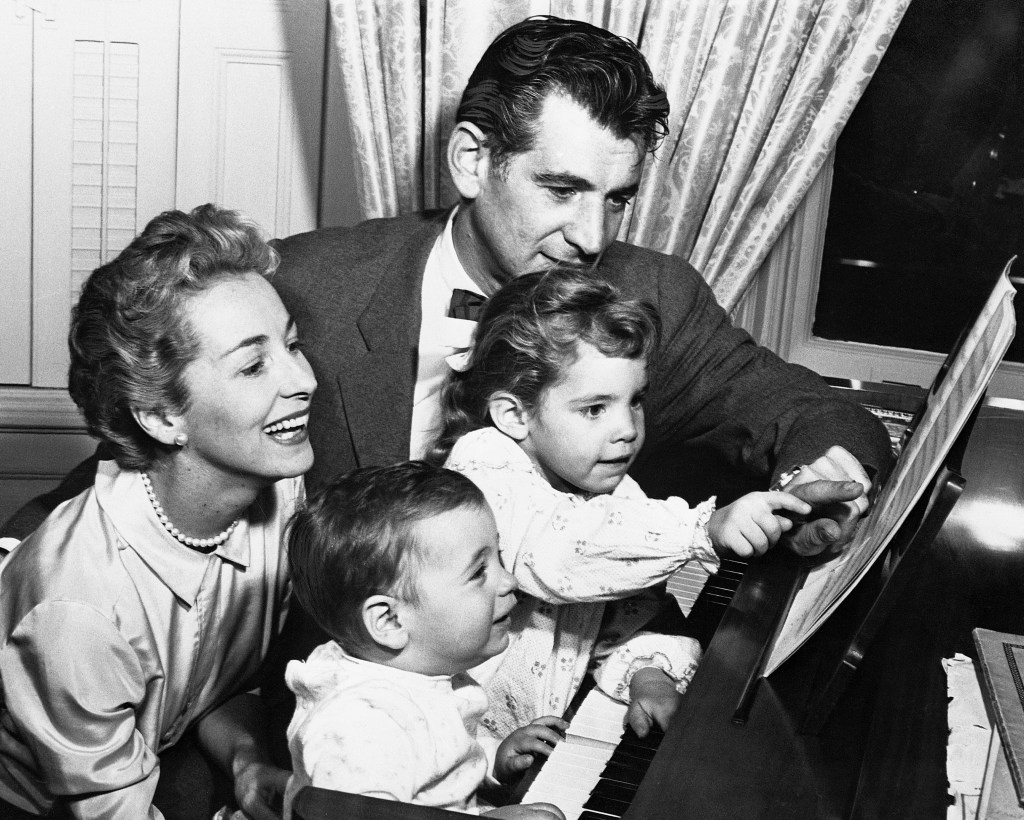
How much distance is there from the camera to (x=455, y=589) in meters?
1.43

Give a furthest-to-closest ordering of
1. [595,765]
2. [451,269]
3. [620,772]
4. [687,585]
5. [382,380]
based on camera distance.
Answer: [687,585] → [451,269] → [382,380] → [595,765] → [620,772]

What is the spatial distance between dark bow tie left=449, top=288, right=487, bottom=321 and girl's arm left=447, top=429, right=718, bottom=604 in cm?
53

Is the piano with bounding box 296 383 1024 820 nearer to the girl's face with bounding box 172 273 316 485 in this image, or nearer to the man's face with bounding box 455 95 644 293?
the girl's face with bounding box 172 273 316 485

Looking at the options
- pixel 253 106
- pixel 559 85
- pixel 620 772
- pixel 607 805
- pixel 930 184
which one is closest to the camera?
pixel 607 805

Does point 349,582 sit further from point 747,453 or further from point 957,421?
point 747,453

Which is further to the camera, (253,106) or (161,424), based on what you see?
(253,106)

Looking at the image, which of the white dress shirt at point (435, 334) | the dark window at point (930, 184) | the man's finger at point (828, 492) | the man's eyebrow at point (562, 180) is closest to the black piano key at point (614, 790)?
the man's finger at point (828, 492)

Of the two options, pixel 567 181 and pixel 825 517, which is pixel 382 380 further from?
pixel 825 517

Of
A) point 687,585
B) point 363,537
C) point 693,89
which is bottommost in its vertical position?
point 687,585

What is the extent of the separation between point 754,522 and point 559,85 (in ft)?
3.22

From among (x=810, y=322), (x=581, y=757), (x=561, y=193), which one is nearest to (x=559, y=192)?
(x=561, y=193)

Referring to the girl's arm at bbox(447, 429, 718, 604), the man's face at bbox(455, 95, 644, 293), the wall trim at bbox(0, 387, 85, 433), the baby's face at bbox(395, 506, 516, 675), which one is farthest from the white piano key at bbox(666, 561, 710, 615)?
Result: the wall trim at bbox(0, 387, 85, 433)

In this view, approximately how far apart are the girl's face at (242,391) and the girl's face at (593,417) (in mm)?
370

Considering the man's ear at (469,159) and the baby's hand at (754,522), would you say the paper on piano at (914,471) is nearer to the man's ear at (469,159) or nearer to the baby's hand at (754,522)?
the baby's hand at (754,522)
